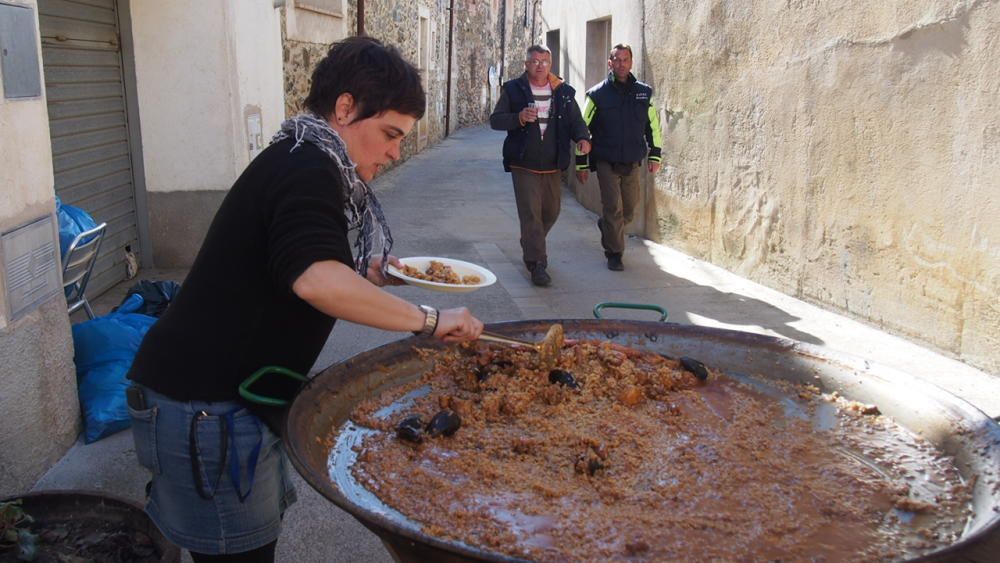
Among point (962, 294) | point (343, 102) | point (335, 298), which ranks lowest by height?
point (962, 294)

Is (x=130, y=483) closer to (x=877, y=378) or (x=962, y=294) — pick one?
(x=877, y=378)

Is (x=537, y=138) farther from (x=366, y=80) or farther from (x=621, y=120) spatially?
(x=366, y=80)

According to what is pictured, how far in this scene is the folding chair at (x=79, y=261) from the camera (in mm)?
4352

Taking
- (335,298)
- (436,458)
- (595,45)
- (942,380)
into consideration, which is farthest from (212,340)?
(595,45)

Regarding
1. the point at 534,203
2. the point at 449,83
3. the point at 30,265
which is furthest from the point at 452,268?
the point at 449,83

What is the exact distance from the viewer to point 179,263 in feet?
24.5

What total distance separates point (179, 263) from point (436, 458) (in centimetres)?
588

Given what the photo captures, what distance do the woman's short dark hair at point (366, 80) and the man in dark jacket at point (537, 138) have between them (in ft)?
17.7

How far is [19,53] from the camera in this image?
3551mm

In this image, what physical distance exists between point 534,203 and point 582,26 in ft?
16.4

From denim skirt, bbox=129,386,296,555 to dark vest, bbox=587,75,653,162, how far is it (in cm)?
623

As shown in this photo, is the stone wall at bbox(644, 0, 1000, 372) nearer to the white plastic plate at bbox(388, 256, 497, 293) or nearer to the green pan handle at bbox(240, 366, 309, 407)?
the white plastic plate at bbox(388, 256, 497, 293)

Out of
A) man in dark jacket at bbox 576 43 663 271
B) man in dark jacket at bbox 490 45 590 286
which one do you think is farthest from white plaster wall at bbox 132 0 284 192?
man in dark jacket at bbox 576 43 663 271

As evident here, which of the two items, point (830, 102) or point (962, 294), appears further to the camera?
point (830, 102)
